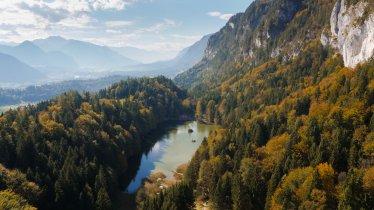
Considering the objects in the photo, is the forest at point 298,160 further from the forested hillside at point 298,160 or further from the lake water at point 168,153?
the lake water at point 168,153

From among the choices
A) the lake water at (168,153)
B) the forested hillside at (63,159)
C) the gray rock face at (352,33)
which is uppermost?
the gray rock face at (352,33)

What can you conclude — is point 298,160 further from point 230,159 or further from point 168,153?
point 168,153

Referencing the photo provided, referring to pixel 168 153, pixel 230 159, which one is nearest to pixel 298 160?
pixel 230 159

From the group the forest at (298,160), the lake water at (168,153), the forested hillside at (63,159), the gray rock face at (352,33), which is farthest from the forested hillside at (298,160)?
the forested hillside at (63,159)

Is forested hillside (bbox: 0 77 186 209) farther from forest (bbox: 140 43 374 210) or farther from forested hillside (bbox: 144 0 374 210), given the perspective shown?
forest (bbox: 140 43 374 210)

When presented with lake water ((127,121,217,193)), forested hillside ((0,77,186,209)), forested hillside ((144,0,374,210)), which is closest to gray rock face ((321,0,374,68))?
forested hillside ((144,0,374,210))
